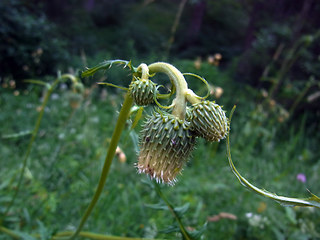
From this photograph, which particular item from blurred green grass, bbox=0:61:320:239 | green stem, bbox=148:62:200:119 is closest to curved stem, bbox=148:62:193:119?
green stem, bbox=148:62:200:119

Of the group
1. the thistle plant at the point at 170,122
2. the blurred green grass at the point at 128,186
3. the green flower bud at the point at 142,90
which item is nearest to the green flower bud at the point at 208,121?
the thistle plant at the point at 170,122

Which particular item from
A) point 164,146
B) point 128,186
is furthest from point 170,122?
point 128,186

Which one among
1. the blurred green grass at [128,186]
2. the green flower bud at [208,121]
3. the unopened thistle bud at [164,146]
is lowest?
the blurred green grass at [128,186]

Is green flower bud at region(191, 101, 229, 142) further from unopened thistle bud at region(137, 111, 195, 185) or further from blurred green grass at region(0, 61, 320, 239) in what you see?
blurred green grass at region(0, 61, 320, 239)

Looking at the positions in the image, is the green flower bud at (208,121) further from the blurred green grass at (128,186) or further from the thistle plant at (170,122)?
the blurred green grass at (128,186)

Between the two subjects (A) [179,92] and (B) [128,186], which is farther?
(B) [128,186]

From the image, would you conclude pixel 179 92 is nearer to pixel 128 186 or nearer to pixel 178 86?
pixel 178 86

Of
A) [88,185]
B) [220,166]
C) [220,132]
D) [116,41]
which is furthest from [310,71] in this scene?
[116,41]
